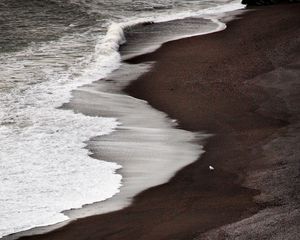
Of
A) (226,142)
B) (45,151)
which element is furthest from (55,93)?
(226,142)

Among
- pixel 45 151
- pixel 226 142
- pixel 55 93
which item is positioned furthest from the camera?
pixel 55 93

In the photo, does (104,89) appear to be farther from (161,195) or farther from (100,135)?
(161,195)

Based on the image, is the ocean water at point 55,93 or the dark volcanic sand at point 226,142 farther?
the ocean water at point 55,93

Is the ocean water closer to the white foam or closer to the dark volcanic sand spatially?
the white foam

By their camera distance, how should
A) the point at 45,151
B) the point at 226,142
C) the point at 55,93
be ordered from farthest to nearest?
1. the point at 55,93
2. the point at 226,142
3. the point at 45,151

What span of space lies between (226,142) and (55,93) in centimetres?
429

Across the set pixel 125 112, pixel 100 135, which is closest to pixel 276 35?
pixel 125 112

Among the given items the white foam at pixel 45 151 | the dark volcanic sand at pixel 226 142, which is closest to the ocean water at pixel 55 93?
the white foam at pixel 45 151

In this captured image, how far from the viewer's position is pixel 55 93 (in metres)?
13.0

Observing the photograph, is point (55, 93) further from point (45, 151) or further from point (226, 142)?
point (226, 142)

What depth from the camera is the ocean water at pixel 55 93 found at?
8.02m

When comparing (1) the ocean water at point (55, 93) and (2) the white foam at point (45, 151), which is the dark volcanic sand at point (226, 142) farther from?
(1) the ocean water at point (55, 93)

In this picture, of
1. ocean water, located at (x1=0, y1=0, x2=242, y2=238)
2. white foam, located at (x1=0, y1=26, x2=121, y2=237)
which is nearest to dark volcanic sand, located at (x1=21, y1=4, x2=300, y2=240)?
white foam, located at (x1=0, y1=26, x2=121, y2=237)

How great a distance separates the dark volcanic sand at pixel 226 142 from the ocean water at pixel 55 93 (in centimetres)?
74
